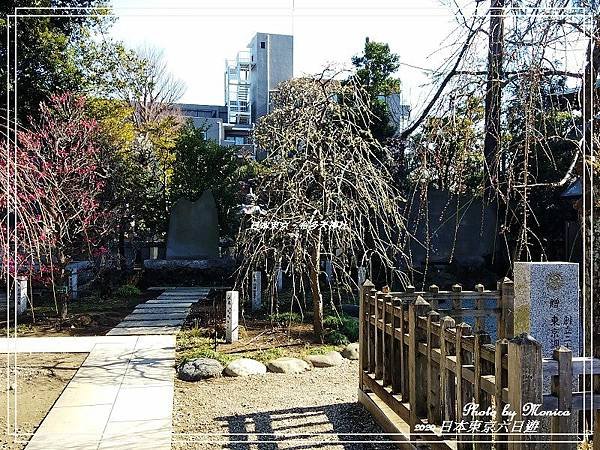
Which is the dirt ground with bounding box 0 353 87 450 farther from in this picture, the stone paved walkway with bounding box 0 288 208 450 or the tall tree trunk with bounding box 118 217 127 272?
the tall tree trunk with bounding box 118 217 127 272

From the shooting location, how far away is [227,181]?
1308 centimetres

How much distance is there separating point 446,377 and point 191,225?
32.9 feet

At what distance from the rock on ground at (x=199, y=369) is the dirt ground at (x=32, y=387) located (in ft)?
3.40

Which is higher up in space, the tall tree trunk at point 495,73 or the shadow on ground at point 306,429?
the tall tree trunk at point 495,73

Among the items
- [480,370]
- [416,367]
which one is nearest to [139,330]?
[416,367]

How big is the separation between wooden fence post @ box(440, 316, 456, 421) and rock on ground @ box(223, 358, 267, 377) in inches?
110

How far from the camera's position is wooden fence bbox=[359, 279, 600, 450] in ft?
7.59

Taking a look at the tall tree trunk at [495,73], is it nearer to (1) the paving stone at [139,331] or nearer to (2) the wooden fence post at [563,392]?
(2) the wooden fence post at [563,392]

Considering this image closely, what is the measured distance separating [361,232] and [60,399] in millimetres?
3519

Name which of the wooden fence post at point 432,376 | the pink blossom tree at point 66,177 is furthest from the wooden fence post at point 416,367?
the pink blossom tree at point 66,177

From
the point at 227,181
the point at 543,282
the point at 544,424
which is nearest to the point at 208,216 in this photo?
the point at 227,181

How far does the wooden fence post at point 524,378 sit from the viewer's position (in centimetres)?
228

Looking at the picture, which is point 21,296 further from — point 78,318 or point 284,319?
point 284,319

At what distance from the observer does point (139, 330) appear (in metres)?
7.62
